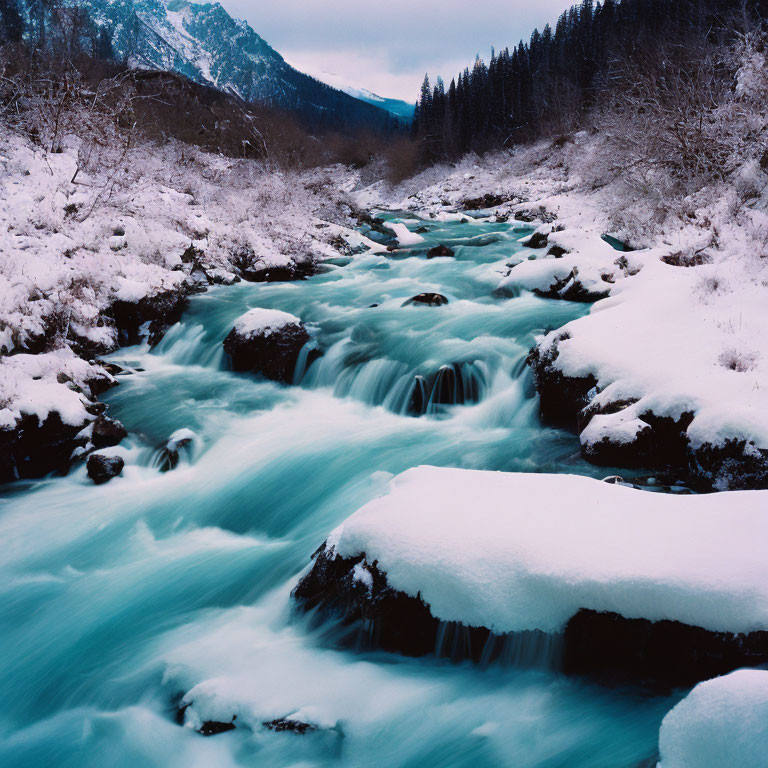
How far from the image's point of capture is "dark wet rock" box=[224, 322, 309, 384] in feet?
29.8

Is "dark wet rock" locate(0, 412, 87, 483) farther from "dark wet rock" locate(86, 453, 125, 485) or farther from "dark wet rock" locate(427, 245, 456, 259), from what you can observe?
"dark wet rock" locate(427, 245, 456, 259)

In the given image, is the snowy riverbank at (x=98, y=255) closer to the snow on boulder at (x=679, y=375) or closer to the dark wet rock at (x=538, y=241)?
the dark wet rock at (x=538, y=241)

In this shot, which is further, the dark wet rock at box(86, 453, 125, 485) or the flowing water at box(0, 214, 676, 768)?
the dark wet rock at box(86, 453, 125, 485)

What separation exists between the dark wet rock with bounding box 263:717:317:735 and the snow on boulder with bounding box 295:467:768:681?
0.65 meters

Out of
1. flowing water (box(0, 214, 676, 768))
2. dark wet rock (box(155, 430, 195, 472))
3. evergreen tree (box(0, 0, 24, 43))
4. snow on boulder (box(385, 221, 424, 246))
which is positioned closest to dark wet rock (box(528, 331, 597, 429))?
flowing water (box(0, 214, 676, 768))

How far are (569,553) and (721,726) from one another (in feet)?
4.11

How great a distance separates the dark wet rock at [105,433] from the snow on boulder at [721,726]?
646cm

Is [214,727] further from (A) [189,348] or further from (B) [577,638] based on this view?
(A) [189,348]

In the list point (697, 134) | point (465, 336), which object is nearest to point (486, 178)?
point (697, 134)

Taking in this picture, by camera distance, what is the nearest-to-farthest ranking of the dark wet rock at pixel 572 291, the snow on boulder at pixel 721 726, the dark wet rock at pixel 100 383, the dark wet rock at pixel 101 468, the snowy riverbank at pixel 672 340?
the snow on boulder at pixel 721 726
the snowy riverbank at pixel 672 340
the dark wet rock at pixel 101 468
the dark wet rock at pixel 100 383
the dark wet rock at pixel 572 291

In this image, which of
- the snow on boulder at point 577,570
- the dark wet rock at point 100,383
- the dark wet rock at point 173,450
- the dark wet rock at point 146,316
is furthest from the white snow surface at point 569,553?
the dark wet rock at point 146,316

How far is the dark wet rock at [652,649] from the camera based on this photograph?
110 inches

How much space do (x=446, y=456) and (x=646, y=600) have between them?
3625 millimetres

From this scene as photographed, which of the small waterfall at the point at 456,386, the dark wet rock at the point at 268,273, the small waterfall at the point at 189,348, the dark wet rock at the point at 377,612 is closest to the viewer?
the dark wet rock at the point at 377,612
